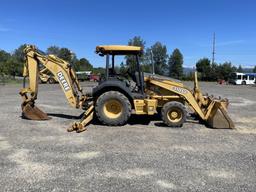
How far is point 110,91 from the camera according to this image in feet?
35.8

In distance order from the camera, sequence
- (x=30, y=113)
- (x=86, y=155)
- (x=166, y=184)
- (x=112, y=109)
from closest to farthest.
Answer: (x=166, y=184), (x=86, y=155), (x=112, y=109), (x=30, y=113)

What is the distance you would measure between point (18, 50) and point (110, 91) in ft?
373

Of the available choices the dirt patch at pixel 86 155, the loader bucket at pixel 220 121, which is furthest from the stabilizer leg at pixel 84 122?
the loader bucket at pixel 220 121

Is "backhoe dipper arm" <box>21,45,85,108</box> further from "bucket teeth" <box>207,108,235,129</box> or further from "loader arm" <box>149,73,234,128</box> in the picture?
"bucket teeth" <box>207,108,235,129</box>

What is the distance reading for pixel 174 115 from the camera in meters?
10.8

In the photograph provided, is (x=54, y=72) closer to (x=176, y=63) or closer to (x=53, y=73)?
(x=53, y=73)

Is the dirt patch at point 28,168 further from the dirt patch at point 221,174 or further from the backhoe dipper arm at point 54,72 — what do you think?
the backhoe dipper arm at point 54,72

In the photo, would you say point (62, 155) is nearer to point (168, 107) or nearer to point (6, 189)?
point (6, 189)

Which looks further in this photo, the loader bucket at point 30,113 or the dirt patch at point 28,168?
the loader bucket at point 30,113

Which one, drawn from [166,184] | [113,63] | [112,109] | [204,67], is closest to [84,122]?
[112,109]

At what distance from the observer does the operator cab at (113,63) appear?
11102 mm

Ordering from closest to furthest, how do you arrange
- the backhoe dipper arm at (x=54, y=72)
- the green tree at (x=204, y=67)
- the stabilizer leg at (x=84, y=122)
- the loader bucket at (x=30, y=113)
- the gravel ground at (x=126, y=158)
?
the gravel ground at (x=126, y=158) → the stabilizer leg at (x=84, y=122) → the backhoe dipper arm at (x=54, y=72) → the loader bucket at (x=30, y=113) → the green tree at (x=204, y=67)

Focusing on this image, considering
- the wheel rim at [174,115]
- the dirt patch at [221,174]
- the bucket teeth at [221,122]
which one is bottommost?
the dirt patch at [221,174]

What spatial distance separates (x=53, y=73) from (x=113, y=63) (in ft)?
6.51
